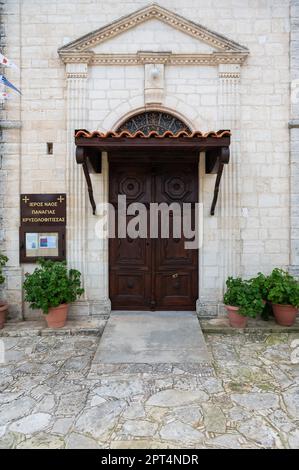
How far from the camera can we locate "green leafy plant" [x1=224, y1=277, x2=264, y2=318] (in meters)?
4.74

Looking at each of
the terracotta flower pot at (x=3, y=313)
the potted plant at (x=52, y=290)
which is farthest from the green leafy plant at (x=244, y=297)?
the terracotta flower pot at (x=3, y=313)

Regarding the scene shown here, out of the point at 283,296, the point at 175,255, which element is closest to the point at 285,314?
the point at 283,296

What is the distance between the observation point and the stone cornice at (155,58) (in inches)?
210

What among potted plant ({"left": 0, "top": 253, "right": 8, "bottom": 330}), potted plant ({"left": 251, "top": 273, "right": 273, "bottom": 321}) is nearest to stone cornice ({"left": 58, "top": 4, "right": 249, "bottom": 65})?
potted plant ({"left": 0, "top": 253, "right": 8, "bottom": 330})

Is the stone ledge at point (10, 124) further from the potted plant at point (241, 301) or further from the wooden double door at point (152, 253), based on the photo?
the potted plant at point (241, 301)

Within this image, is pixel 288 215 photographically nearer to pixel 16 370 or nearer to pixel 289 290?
pixel 289 290

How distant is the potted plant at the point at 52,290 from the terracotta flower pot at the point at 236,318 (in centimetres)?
262

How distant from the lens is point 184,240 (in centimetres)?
559

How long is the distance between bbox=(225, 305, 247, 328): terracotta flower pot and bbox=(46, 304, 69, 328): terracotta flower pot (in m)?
2.85

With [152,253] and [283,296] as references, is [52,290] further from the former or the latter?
[283,296]

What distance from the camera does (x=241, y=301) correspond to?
189 inches

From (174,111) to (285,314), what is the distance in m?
4.14
